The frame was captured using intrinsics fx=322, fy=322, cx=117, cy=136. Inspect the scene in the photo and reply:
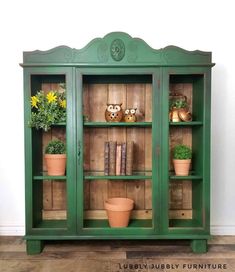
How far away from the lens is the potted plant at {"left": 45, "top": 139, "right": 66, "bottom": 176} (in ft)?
8.48

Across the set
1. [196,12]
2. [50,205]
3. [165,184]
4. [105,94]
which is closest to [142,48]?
[105,94]

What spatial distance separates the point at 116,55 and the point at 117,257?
1.56 meters

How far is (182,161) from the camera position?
103 inches

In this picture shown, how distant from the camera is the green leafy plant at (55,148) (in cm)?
263

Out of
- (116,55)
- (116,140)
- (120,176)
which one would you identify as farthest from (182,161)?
(116,55)

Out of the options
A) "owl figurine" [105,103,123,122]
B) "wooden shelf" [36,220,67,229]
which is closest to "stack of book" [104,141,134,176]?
"owl figurine" [105,103,123,122]

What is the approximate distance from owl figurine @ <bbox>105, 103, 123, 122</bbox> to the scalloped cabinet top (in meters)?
0.36

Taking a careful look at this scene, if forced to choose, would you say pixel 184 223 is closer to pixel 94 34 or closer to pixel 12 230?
pixel 12 230

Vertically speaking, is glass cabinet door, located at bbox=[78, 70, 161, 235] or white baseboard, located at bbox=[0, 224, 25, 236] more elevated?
glass cabinet door, located at bbox=[78, 70, 161, 235]

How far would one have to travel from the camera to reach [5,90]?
2.95 m

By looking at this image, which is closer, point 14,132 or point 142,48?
point 142,48

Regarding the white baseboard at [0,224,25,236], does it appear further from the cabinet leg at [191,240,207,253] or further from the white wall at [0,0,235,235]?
the cabinet leg at [191,240,207,253]

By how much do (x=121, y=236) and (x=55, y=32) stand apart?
1881 mm

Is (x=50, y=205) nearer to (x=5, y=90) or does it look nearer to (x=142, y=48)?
(x=5, y=90)
